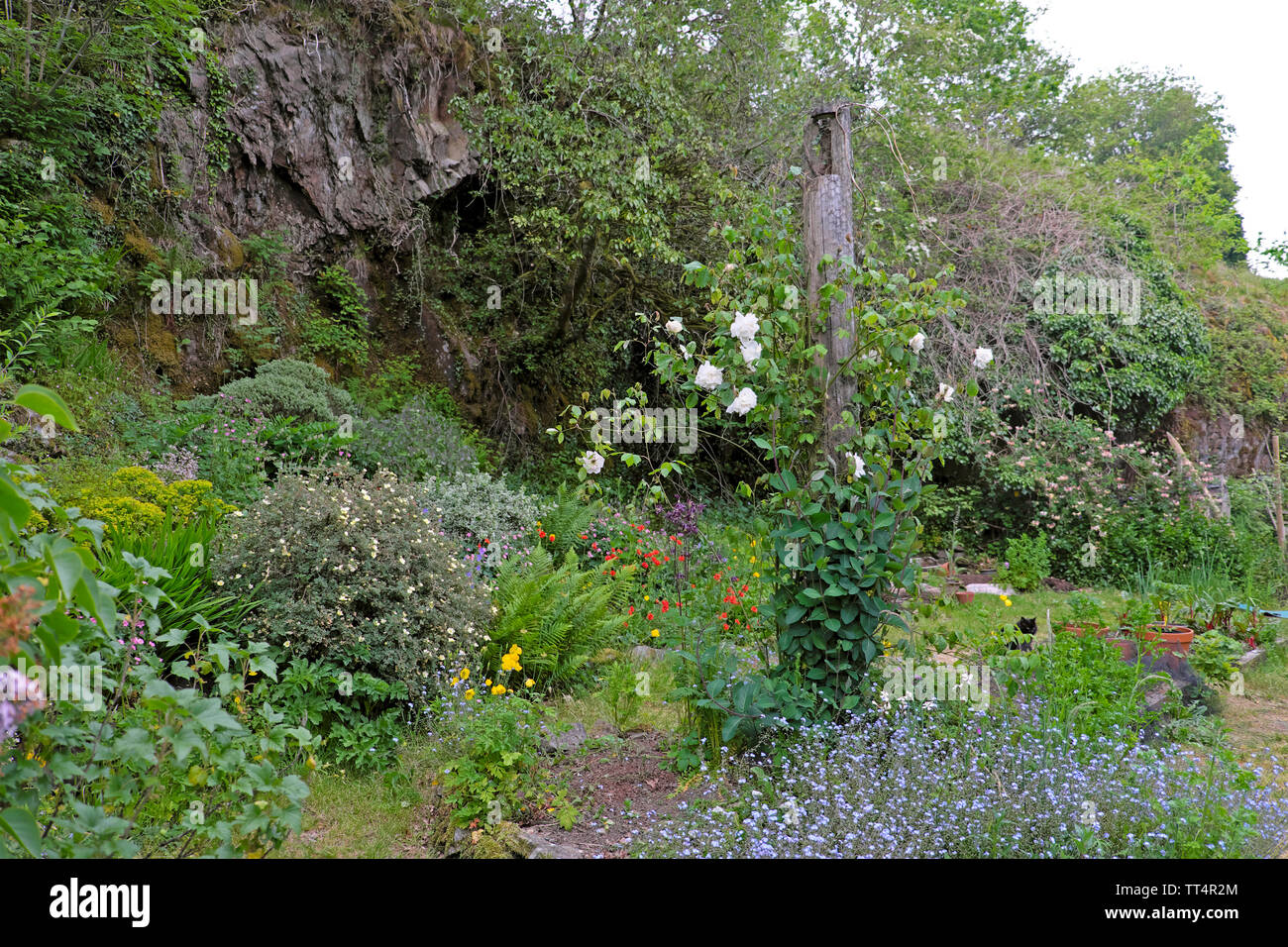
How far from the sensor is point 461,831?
10.1 feet

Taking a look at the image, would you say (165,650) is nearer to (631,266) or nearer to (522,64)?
Result: (631,266)

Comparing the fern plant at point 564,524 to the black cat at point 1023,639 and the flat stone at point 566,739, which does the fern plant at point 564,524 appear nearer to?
the flat stone at point 566,739

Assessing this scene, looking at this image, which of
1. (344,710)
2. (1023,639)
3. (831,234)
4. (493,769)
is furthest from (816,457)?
(344,710)

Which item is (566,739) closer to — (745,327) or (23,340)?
(745,327)

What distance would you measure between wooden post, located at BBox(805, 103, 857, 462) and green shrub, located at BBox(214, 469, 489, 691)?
220 cm

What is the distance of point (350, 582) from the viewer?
4.07 m

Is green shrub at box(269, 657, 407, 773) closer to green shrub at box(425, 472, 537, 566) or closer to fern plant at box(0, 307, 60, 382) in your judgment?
green shrub at box(425, 472, 537, 566)

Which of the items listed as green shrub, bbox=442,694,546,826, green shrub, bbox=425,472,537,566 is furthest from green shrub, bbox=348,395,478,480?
green shrub, bbox=442,694,546,826

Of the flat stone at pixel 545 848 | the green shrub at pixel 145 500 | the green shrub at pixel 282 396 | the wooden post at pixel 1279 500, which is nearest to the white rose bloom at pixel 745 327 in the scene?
the flat stone at pixel 545 848

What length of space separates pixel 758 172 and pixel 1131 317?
5148 mm

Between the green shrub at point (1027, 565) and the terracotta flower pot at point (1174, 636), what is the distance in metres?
2.48

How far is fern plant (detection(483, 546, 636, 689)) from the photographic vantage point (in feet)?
15.2

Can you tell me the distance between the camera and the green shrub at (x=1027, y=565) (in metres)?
8.23
